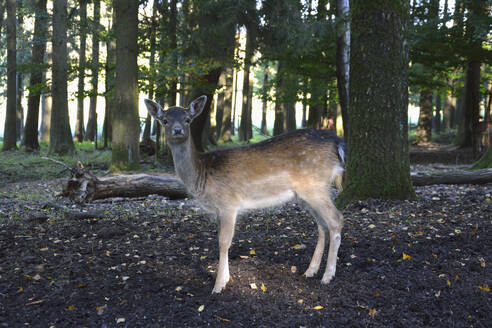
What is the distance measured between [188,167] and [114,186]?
4.06 meters

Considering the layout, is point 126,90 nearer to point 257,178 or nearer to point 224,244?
point 257,178

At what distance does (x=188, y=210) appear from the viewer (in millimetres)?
7809

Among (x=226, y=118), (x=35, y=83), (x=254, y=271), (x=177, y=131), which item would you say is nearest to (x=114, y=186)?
(x=177, y=131)

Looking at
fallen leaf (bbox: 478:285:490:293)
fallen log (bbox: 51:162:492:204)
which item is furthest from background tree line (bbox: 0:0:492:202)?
fallen leaf (bbox: 478:285:490:293)

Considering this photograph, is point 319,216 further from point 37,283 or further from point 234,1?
point 234,1

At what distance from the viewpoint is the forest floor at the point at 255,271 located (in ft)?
12.0

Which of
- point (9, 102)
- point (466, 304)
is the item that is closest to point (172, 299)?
point (466, 304)

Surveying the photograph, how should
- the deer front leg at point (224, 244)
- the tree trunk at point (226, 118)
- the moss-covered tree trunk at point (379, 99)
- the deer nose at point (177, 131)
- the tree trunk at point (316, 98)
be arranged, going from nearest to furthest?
1. the deer front leg at point (224, 244)
2. the deer nose at point (177, 131)
3. the moss-covered tree trunk at point (379, 99)
4. the tree trunk at point (316, 98)
5. the tree trunk at point (226, 118)

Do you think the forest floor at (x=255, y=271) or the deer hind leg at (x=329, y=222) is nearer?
the forest floor at (x=255, y=271)

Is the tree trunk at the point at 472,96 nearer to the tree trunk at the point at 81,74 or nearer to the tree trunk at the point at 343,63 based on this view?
the tree trunk at the point at 343,63

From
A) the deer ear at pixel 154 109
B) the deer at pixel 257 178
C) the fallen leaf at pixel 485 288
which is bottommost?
the fallen leaf at pixel 485 288

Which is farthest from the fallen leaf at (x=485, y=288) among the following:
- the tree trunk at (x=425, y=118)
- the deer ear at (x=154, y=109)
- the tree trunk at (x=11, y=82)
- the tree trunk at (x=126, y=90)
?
the tree trunk at (x=11, y=82)

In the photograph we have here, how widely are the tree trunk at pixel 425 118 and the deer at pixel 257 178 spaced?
19.6m

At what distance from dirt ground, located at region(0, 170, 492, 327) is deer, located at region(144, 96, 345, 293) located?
435 mm
